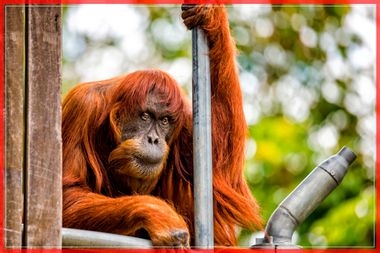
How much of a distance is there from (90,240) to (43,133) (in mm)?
347

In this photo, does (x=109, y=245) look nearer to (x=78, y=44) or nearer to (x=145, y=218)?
(x=145, y=218)

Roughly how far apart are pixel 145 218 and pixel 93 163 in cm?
50

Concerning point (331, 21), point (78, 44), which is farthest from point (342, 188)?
point (78, 44)

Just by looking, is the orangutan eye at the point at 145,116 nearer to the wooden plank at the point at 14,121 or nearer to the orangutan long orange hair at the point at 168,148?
the orangutan long orange hair at the point at 168,148

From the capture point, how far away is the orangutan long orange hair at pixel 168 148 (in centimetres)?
357

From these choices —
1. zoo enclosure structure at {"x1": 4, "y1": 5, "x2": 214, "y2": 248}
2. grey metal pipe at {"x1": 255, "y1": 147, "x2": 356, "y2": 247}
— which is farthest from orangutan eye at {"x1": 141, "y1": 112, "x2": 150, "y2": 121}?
zoo enclosure structure at {"x1": 4, "y1": 5, "x2": 214, "y2": 248}

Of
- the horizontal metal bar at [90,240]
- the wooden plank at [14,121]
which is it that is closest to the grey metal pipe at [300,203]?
the horizontal metal bar at [90,240]

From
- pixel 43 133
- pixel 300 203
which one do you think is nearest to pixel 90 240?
pixel 43 133

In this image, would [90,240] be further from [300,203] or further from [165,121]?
[165,121]

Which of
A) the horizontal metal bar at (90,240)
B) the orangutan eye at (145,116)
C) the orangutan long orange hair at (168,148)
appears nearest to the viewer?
A: the horizontal metal bar at (90,240)

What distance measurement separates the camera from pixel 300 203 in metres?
2.73

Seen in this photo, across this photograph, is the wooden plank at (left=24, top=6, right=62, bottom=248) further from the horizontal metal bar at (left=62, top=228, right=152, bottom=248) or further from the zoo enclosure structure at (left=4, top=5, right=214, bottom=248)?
the horizontal metal bar at (left=62, top=228, right=152, bottom=248)

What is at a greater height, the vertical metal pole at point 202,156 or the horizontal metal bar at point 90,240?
the vertical metal pole at point 202,156

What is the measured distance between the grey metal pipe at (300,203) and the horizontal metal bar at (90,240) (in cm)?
47
